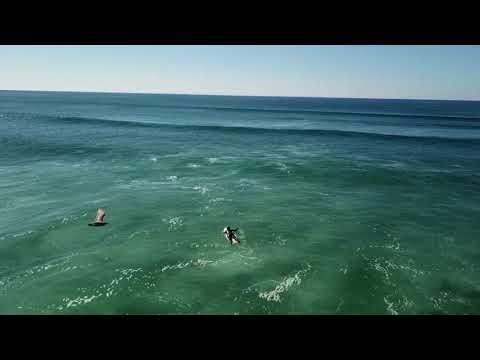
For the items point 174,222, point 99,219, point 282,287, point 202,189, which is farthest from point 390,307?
point 202,189

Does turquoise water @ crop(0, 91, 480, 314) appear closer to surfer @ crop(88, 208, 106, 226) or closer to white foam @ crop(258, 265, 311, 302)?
white foam @ crop(258, 265, 311, 302)

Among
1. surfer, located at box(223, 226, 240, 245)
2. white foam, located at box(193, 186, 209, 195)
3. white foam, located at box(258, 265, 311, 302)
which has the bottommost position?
white foam, located at box(258, 265, 311, 302)

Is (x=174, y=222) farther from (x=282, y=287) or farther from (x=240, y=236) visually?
(x=282, y=287)

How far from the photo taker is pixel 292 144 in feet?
233

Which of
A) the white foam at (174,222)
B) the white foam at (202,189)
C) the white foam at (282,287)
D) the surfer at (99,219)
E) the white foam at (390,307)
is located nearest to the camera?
the white foam at (390,307)

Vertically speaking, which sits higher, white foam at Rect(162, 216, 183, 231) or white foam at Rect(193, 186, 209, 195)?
white foam at Rect(193, 186, 209, 195)

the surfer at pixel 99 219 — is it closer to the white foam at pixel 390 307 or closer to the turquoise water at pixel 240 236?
the turquoise water at pixel 240 236

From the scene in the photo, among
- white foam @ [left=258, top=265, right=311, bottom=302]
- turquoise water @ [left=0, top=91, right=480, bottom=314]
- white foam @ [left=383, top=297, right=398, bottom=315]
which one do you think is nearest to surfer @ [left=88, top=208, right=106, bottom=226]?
turquoise water @ [left=0, top=91, right=480, bottom=314]

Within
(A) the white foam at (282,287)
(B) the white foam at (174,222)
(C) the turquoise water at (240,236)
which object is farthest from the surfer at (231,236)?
(A) the white foam at (282,287)

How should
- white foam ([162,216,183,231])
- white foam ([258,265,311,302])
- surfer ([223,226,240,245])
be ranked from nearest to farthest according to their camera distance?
1. white foam ([258,265,311,302])
2. surfer ([223,226,240,245])
3. white foam ([162,216,183,231])

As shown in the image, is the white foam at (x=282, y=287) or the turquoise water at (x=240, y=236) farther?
the turquoise water at (x=240, y=236)
